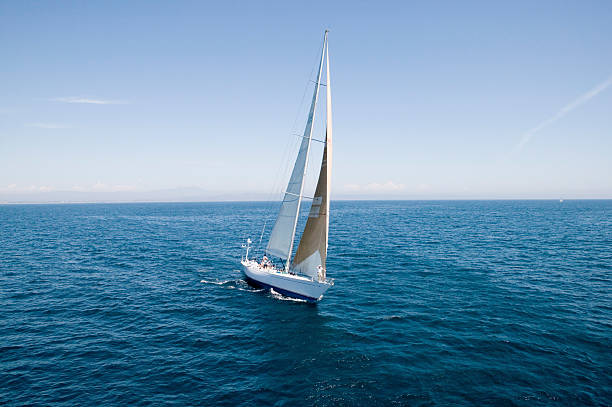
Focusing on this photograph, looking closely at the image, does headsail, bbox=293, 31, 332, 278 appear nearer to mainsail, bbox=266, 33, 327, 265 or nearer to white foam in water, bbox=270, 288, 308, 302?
mainsail, bbox=266, 33, 327, 265

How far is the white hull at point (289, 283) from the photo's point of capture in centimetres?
2512

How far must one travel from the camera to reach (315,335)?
20312 millimetres

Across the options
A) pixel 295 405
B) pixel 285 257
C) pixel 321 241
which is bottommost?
pixel 295 405

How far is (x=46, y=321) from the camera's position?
22.1 meters

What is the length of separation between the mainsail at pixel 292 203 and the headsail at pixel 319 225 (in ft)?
5.06

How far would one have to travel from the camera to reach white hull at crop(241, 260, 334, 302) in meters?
25.1

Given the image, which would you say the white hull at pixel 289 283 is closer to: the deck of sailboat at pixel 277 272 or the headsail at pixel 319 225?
the deck of sailboat at pixel 277 272

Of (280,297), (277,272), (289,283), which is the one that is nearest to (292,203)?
(277,272)

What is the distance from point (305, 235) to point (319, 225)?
2.00 meters

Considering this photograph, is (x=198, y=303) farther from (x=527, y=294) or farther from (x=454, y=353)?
(x=527, y=294)

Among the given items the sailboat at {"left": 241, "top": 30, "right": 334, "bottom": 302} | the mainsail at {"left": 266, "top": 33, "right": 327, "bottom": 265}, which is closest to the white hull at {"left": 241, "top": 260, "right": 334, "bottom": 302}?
the sailboat at {"left": 241, "top": 30, "right": 334, "bottom": 302}

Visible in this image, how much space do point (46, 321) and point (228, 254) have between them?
2433cm

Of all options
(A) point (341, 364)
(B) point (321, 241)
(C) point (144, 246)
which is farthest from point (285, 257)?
(C) point (144, 246)

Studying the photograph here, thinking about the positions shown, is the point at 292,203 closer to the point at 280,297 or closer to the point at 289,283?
the point at 289,283
